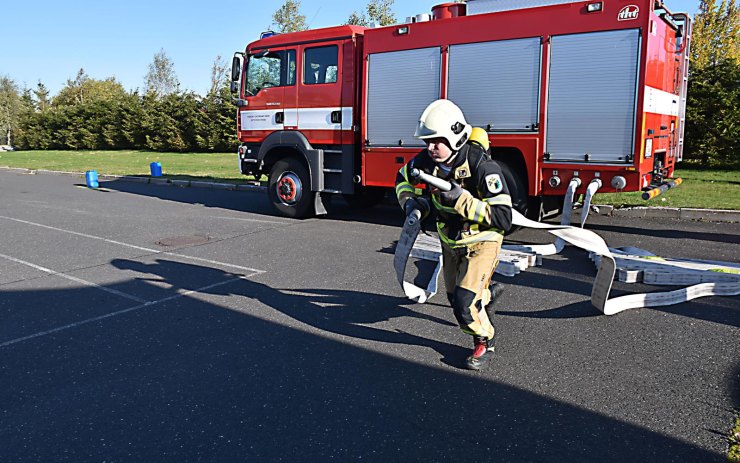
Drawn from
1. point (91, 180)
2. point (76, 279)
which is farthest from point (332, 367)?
point (91, 180)

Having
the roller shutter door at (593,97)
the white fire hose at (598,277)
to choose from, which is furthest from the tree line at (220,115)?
the white fire hose at (598,277)

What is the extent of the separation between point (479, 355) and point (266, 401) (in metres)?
1.44

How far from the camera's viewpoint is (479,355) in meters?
4.02

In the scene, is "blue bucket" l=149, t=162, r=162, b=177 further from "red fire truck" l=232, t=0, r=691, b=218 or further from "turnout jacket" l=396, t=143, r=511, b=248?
"turnout jacket" l=396, t=143, r=511, b=248

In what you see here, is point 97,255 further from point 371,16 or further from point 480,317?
point 371,16

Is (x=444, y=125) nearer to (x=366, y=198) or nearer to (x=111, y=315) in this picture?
(x=111, y=315)

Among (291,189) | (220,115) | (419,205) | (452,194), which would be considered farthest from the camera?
(220,115)

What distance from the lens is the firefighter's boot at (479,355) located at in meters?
3.96

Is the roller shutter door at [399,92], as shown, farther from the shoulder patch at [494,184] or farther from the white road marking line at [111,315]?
the shoulder patch at [494,184]

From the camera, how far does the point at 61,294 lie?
5.80 meters

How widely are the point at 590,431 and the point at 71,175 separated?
68.5 feet

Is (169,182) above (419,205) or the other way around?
the other way around

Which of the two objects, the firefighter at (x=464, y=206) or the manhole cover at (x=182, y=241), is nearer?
the firefighter at (x=464, y=206)

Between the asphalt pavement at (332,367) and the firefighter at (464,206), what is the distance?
43 centimetres
